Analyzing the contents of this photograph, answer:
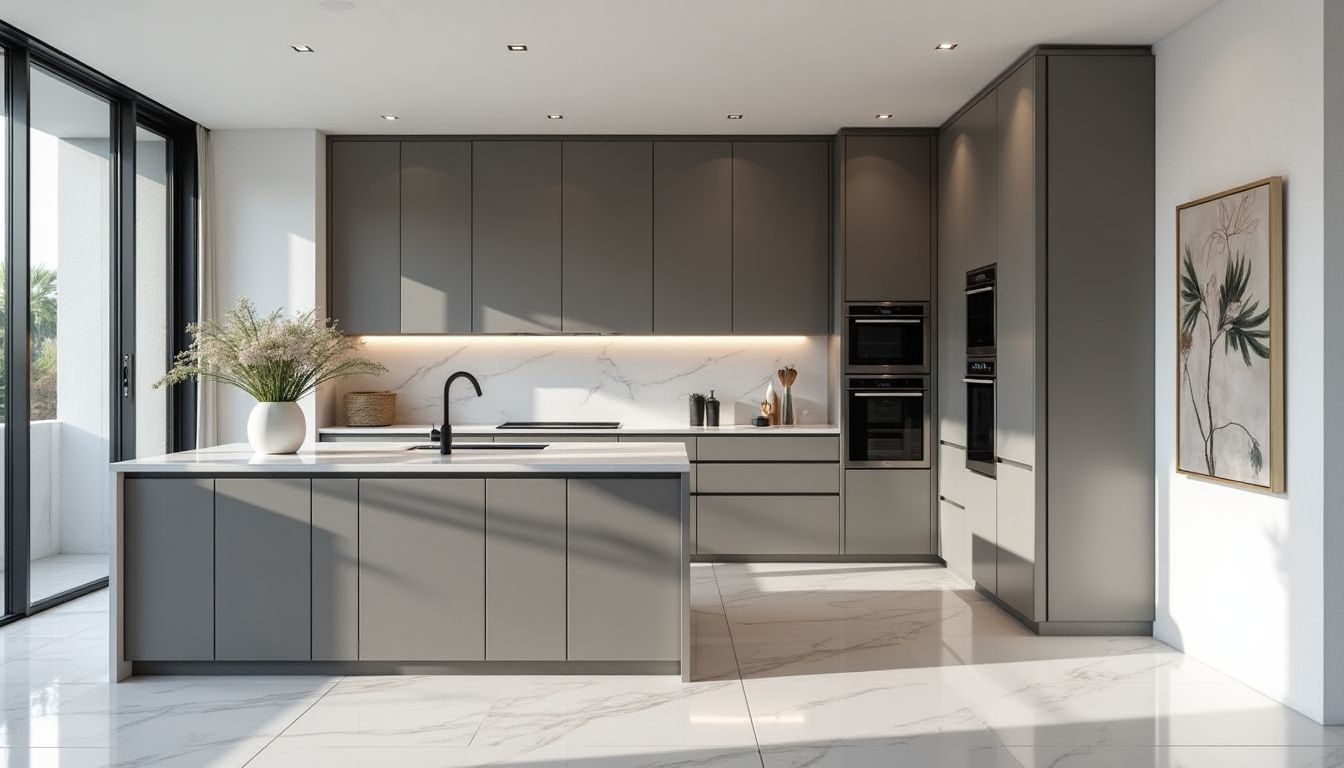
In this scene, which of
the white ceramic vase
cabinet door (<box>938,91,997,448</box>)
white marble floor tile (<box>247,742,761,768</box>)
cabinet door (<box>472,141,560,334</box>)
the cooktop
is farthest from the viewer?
the cooktop

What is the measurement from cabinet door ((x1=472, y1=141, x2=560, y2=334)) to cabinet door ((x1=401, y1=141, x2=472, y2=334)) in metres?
0.07

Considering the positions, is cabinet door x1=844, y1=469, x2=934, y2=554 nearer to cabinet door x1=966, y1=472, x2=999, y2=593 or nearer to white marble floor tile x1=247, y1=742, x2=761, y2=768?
cabinet door x1=966, y1=472, x2=999, y2=593

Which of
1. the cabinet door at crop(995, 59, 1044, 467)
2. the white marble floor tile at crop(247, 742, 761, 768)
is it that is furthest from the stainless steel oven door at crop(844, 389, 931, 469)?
the white marble floor tile at crop(247, 742, 761, 768)

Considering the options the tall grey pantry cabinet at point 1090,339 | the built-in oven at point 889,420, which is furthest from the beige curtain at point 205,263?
the tall grey pantry cabinet at point 1090,339

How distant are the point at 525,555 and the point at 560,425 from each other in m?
2.72

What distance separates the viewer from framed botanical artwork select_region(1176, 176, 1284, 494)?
11.3 feet

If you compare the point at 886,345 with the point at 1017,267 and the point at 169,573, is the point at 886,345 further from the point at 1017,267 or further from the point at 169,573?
the point at 169,573

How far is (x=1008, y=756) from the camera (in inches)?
118

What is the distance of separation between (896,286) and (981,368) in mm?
1048

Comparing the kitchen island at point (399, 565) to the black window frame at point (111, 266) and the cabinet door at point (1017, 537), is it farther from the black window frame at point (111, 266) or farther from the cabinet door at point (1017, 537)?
the cabinet door at point (1017, 537)

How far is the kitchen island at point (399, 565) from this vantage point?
3.67 m

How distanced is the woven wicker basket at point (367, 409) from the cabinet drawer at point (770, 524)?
2.06m

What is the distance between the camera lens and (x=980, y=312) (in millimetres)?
5145

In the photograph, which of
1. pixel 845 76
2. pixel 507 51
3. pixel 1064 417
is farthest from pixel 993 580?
pixel 507 51
